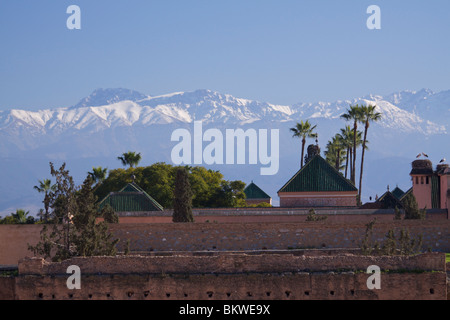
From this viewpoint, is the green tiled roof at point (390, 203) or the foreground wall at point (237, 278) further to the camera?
the green tiled roof at point (390, 203)

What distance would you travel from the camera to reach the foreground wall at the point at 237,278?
3016 centimetres

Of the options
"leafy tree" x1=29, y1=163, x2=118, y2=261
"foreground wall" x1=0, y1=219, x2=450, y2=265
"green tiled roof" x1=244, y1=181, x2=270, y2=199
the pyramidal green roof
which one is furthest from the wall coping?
"green tiled roof" x1=244, y1=181, x2=270, y2=199

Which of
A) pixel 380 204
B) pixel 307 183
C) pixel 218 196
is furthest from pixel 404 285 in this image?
pixel 218 196

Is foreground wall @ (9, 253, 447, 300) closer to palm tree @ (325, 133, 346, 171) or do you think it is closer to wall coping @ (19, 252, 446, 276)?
wall coping @ (19, 252, 446, 276)

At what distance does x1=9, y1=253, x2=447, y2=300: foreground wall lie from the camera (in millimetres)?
30156

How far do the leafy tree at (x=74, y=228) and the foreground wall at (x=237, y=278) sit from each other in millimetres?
2595

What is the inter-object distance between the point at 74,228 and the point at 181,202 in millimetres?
9265

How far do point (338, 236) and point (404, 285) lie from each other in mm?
8593

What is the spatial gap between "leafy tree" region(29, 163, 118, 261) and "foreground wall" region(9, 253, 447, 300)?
8.51ft
